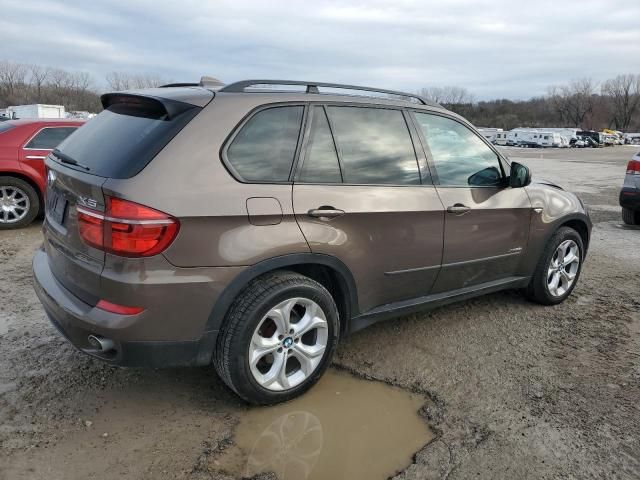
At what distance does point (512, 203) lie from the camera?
3.99 metres

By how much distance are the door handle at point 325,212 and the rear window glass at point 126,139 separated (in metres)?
0.81

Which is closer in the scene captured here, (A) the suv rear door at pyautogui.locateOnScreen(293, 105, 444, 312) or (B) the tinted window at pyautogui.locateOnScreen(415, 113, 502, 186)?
(A) the suv rear door at pyautogui.locateOnScreen(293, 105, 444, 312)

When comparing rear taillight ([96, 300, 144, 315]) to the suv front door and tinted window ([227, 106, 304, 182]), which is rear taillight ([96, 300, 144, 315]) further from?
the suv front door

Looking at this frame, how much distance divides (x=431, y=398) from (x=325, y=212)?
1.28 m

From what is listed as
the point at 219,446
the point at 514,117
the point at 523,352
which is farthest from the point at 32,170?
the point at 514,117

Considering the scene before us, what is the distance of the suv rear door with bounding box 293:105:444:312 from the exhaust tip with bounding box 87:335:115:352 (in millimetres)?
1126

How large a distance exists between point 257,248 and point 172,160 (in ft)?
1.98

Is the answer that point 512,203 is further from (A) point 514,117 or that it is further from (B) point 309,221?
(A) point 514,117

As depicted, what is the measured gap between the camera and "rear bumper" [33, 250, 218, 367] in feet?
8.29

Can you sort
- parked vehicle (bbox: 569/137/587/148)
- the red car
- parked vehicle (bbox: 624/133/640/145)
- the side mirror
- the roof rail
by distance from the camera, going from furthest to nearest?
parked vehicle (bbox: 624/133/640/145)
parked vehicle (bbox: 569/137/587/148)
the red car
the side mirror
the roof rail

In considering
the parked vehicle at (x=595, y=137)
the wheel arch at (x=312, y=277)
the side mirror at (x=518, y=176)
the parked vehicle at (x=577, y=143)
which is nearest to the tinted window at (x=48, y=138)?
the wheel arch at (x=312, y=277)

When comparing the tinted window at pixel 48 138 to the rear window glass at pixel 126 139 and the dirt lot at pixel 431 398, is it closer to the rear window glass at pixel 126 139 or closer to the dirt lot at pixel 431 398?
the dirt lot at pixel 431 398

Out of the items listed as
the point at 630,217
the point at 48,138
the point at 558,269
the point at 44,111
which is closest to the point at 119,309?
the point at 558,269

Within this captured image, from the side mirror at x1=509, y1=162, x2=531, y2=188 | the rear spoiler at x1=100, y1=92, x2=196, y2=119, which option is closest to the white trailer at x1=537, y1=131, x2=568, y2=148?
the side mirror at x1=509, y1=162, x2=531, y2=188
